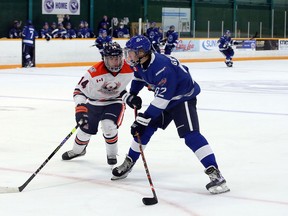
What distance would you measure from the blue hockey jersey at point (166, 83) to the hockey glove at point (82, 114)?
0.54 metres

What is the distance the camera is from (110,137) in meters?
5.30

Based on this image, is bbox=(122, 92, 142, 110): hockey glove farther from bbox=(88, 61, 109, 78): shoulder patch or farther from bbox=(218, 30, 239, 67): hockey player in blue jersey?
bbox=(218, 30, 239, 67): hockey player in blue jersey

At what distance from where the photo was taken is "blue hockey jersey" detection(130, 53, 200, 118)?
4395mm

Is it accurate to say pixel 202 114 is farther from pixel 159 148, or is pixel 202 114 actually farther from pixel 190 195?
pixel 190 195

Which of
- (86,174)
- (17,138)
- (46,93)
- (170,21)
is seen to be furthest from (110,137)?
(170,21)

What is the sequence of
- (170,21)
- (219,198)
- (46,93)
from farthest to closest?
1. (170,21)
2. (46,93)
3. (219,198)

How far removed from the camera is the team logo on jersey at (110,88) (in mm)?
5224

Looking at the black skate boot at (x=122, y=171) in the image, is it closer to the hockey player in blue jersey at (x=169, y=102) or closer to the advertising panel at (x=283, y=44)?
the hockey player in blue jersey at (x=169, y=102)

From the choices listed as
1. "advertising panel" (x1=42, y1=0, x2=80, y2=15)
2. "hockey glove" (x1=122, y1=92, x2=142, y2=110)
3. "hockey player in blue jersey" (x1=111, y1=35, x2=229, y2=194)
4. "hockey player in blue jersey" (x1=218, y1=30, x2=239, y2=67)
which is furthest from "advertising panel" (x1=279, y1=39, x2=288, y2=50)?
"hockey player in blue jersey" (x1=111, y1=35, x2=229, y2=194)

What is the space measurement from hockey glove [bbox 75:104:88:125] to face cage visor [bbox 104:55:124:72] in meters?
0.32

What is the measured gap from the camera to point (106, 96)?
17.4 feet

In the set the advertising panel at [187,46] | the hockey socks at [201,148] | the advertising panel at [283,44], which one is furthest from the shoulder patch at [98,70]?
the advertising panel at [283,44]

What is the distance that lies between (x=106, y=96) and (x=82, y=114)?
1.12 feet

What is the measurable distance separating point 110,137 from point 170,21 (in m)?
20.3
